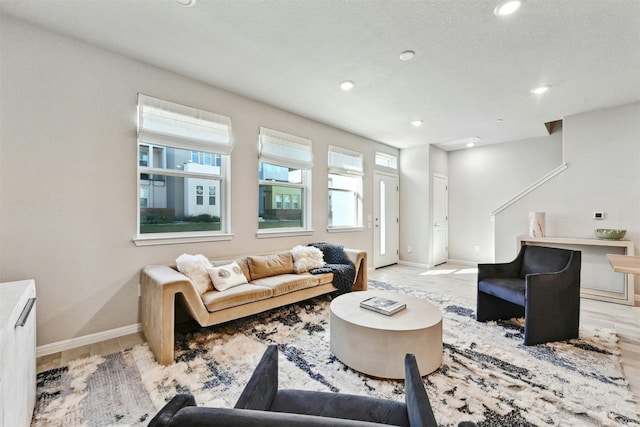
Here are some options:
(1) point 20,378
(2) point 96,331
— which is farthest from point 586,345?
(2) point 96,331

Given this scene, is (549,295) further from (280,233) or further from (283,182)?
(283,182)

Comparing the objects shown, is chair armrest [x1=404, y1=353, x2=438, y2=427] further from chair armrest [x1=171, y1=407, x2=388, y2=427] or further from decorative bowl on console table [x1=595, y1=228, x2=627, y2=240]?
decorative bowl on console table [x1=595, y1=228, x2=627, y2=240]

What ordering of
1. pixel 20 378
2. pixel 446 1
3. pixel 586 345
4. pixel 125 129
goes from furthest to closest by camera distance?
pixel 125 129 → pixel 586 345 → pixel 446 1 → pixel 20 378

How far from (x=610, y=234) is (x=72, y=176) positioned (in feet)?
20.5

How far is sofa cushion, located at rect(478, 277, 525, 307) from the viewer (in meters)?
2.57

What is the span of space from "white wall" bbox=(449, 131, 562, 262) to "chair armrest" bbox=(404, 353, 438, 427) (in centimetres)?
598

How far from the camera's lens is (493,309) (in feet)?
9.69

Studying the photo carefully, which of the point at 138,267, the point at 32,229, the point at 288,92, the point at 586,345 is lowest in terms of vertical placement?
the point at 586,345

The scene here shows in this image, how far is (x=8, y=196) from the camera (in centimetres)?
215

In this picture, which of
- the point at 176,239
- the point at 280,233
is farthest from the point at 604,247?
the point at 176,239

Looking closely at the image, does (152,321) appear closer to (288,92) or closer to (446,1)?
(288,92)

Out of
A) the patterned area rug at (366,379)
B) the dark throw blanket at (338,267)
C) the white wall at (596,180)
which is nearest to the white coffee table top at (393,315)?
the patterned area rug at (366,379)

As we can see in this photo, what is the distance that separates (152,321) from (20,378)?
3.30 feet

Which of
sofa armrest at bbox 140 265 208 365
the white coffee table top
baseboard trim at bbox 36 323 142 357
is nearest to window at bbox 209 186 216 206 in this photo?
sofa armrest at bbox 140 265 208 365
